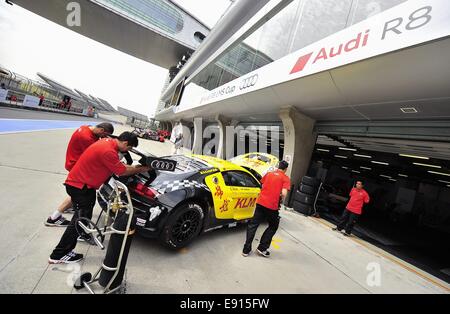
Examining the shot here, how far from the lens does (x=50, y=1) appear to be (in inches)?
1325

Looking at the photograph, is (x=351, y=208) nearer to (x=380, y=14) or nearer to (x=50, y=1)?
(x=380, y=14)

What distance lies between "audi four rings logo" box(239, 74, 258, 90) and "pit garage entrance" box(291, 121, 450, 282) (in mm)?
3215

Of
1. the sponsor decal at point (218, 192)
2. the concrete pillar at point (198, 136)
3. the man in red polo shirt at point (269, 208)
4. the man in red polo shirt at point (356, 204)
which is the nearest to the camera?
the man in red polo shirt at point (269, 208)

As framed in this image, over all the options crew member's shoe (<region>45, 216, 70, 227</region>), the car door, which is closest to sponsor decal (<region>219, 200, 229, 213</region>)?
the car door

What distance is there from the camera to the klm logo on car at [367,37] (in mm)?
3980

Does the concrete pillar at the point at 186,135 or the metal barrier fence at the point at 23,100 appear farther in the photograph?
the concrete pillar at the point at 186,135

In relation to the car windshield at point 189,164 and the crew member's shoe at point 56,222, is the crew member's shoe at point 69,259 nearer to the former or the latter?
the crew member's shoe at point 56,222

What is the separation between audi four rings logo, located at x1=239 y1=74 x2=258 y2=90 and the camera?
9798 mm

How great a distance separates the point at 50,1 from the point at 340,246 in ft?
152

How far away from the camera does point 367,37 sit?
4.88 m

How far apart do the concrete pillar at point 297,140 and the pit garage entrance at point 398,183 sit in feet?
1.82

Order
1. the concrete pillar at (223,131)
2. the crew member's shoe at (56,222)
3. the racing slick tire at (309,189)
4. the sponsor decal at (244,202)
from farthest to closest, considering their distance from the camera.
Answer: the concrete pillar at (223,131), the racing slick tire at (309,189), the sponsor decal at (244,202), the crew member's shoe at (56,222)

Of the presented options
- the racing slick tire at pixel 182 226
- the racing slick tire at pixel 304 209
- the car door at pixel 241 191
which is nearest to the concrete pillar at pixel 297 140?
the racing slick tire at pixel 304 209

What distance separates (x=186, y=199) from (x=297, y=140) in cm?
689
